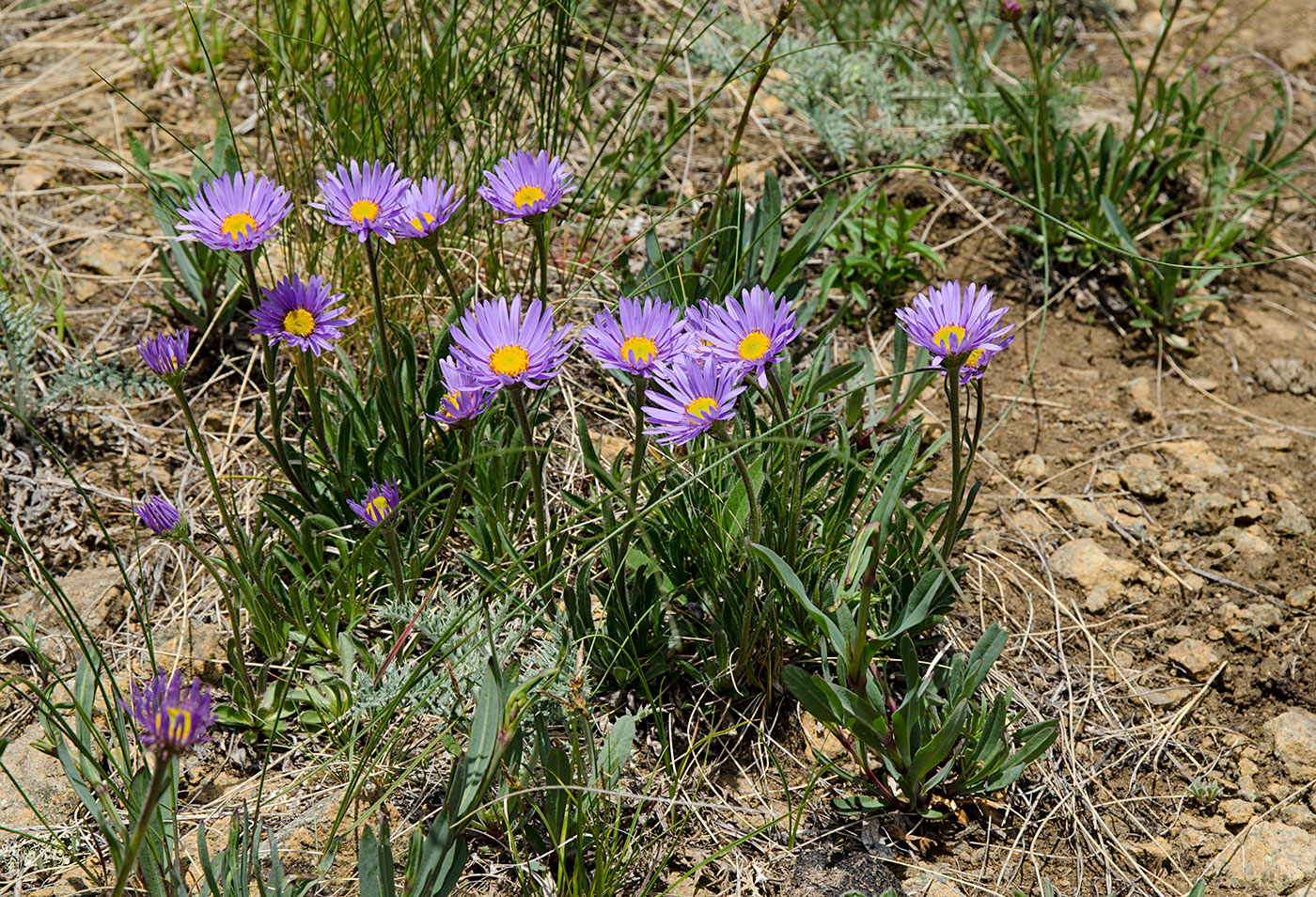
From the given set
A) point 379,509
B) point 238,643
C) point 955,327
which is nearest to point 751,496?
point 955,327

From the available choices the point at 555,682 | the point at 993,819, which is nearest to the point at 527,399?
the point at 555,682

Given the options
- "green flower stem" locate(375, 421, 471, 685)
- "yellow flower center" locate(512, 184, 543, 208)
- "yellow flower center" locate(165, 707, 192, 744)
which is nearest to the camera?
"yellow flower center" locate(165, 707, 192, 744)

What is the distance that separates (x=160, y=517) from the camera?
1646 millimetres

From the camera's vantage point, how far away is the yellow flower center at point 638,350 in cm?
158

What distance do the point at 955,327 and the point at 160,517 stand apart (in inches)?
50.3

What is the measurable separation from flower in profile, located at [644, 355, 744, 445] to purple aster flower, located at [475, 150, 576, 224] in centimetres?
46

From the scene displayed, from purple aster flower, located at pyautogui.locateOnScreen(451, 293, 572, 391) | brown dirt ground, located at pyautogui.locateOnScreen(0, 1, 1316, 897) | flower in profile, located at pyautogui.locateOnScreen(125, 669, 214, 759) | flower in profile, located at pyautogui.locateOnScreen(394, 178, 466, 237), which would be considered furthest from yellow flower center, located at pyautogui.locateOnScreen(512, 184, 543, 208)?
flower in profile, located at pyautogui.locateOnScreen(125, 669, 214, 759)

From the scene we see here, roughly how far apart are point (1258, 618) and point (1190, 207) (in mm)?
1342

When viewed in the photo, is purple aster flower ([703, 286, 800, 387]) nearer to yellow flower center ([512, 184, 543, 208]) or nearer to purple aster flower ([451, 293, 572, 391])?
purple aster flower ([451, 293, 572, 391])

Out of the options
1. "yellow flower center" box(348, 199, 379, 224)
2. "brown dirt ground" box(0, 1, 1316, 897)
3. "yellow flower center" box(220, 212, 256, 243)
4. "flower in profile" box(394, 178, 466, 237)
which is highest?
"yellow flower center" box(220, 212, 256, 243)

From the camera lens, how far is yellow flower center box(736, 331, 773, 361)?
1590 millimetres

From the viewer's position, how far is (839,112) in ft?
9.40

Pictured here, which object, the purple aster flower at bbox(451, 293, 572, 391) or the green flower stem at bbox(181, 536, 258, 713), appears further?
the green flower stem at bbox(181, 536, 258, 713)

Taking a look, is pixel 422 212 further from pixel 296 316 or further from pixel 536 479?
pixel 536 479
